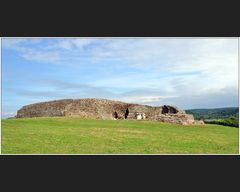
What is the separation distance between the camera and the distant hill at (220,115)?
64.6 feet

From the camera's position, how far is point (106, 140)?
13289 millimetres

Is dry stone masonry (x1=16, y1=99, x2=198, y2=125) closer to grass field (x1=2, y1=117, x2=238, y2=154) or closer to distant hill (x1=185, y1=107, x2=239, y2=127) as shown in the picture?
distant hill (x1=185, y1=107, x2=239, y2=127)

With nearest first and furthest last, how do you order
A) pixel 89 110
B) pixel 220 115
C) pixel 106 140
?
1. pixel 106 140
2. pixel 220 115
3. pixel 89 110

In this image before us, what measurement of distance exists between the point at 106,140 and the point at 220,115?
8776 millimetres

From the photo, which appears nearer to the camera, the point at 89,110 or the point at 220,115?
the point at 220,115

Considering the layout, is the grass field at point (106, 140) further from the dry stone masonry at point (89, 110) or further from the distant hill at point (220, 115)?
the dry stone masonry at point (89, 110)

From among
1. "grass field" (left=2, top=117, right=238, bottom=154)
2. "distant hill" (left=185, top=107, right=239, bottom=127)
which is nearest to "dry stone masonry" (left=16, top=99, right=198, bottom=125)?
"distant hill" (left=185, top=107, right=239, bottom=127)

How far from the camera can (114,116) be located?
23.7m

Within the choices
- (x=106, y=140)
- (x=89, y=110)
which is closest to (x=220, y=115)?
(x=89, y=110)

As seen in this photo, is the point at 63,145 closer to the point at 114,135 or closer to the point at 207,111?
the point at 114,135

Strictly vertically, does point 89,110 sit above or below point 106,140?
above

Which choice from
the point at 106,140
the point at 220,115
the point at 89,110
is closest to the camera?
the point at 106,140

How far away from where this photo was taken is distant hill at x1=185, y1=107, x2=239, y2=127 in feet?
64.6

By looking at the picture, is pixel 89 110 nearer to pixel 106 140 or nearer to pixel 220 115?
pixel 220 115
